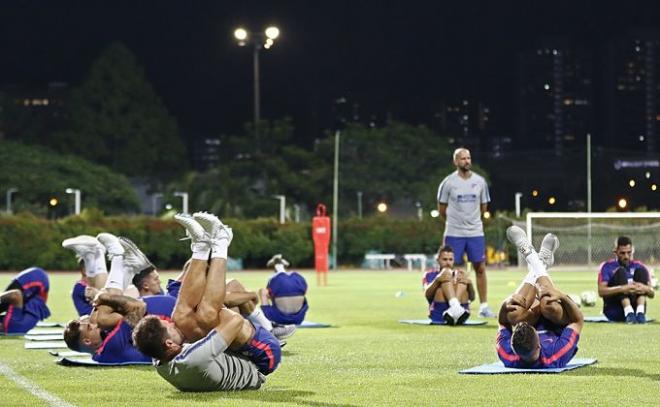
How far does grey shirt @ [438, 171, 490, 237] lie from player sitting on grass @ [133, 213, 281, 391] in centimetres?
906

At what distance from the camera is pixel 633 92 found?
120312 millimetres

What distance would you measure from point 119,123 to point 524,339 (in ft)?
248

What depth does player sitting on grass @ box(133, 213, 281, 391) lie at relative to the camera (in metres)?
8.66

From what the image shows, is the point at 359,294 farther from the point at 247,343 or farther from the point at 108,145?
the point at 108,145

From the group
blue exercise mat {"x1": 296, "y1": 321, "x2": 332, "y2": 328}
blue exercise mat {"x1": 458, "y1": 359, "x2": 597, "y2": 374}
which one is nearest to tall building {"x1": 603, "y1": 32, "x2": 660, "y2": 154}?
blue exercise mat {"x1": 296, "y1": 321, "x2": 332, "y2": 328}

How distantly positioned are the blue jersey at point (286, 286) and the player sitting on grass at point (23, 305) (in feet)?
8.19

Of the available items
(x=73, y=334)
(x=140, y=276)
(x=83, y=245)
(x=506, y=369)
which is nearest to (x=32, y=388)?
(x=73, y=334)

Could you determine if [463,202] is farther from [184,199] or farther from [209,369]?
[184,199]

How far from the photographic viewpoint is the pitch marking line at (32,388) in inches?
331

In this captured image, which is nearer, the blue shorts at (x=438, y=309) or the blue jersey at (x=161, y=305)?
the blue jersey at (x=161, y=305)

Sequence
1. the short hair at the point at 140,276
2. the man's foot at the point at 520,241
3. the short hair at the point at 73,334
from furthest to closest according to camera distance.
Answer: the short hair at the point at 140,276 → the short hair at the point at 73,334 → the man's foot at the point at 520,241

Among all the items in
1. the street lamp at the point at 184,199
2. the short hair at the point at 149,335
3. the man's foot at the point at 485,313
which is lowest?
the man's foot at the point at 485,313

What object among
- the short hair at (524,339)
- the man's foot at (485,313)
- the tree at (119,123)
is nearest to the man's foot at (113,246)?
the short hair at (524,339)

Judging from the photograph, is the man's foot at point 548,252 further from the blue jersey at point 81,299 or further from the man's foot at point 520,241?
the blue jersey at point 81,299
